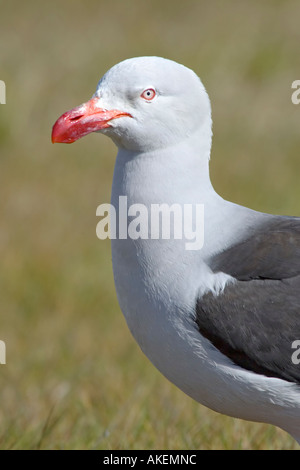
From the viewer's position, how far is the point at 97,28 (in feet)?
50.3

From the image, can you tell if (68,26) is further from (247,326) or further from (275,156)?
(247,326)

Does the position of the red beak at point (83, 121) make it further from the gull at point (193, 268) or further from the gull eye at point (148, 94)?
the gull eye at point (148, 94)

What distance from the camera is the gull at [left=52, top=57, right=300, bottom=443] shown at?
3.79m

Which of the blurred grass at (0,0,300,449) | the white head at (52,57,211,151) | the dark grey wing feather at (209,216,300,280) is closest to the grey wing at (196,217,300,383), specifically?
the dark grey wing feather at (209,216,300,280)

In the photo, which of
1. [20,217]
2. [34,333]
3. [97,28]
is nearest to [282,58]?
[97,28]

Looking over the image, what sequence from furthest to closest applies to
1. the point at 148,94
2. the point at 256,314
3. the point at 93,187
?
the point at 93,187 < the point at 148,94 < the point at 256,314

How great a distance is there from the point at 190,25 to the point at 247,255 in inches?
479

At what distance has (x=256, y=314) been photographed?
381 cm

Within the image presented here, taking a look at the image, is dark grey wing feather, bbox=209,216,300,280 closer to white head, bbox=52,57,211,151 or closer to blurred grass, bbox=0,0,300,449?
white head, bbox=52,57,211,151

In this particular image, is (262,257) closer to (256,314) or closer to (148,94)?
(256,314)

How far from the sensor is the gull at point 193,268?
149 inches

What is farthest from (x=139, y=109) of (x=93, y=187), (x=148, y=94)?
(x=93, y=187)

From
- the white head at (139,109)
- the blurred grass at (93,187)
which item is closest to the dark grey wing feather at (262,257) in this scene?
the white head at (139,109)

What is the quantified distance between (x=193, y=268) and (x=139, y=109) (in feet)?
2.39
